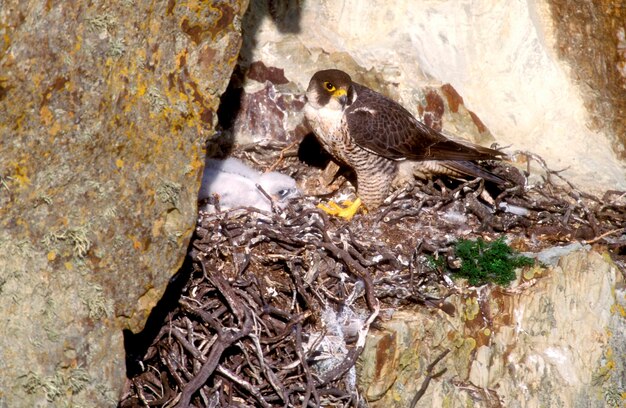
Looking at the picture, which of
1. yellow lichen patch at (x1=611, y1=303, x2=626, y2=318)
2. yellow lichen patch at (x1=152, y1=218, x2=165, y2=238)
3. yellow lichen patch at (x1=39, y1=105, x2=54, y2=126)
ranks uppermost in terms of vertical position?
yellow lichen patch at (x1=39, y1=105, x2=54, y2=126)

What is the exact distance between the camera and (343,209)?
5840 mm

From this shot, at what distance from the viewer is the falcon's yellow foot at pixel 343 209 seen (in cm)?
575

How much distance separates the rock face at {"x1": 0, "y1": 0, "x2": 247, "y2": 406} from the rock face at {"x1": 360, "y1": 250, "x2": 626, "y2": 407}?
4.54 feet

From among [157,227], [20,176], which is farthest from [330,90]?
[20,176]

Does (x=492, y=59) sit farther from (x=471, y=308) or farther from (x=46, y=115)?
(x=46, y=115)

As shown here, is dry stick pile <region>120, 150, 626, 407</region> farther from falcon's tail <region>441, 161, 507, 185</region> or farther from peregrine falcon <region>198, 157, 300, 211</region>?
falcon's tail <region>441, 161, 507, 185</region>

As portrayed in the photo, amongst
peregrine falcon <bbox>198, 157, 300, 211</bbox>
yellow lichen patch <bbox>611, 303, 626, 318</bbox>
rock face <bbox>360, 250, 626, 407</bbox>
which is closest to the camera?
rock face <bbox>360, 250, 626, 407</bbox>

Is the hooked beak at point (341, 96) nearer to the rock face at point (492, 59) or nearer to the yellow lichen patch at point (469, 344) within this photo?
the rock face at point (492, 59)

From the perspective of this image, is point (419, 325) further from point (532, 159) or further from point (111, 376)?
point (532, 159)

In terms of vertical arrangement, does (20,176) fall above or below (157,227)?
above

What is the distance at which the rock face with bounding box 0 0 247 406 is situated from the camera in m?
3.39

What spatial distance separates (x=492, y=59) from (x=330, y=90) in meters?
1.60

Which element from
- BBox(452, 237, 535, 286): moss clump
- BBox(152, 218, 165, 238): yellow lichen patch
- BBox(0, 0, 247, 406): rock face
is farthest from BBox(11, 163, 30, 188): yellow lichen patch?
BBox(452, 237, 535, 286): moss clump

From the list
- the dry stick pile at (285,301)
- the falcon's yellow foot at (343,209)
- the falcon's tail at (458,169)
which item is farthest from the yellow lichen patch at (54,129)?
the falcon's tail at (458,169)
